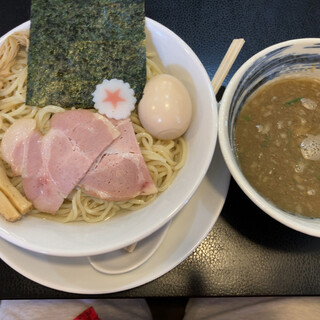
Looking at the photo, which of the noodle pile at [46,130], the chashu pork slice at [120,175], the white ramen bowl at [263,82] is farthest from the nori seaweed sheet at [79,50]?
the white ramen bowl at [263,82]

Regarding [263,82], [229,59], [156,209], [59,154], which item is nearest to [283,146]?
[263,82]

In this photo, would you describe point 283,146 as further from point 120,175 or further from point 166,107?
point 120,175

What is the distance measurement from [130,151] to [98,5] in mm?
543

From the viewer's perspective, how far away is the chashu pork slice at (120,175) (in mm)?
1037

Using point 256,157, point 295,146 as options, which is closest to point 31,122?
point 256,157

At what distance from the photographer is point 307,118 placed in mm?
1067

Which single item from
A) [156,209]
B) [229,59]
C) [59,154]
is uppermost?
[229,59]

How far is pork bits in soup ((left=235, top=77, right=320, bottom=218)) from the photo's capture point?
1004 mm

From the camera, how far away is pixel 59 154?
1.05 metres

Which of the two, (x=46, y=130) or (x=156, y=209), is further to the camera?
(x=46, y=130)

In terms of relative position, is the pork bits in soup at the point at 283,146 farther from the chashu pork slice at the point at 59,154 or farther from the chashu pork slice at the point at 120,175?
the chashu pork slice at the point at 59,154

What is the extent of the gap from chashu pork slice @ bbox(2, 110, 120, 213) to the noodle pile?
0.20 feet

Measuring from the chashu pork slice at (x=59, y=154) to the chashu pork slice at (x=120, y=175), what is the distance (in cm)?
3

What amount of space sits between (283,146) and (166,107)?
390 millimetres
